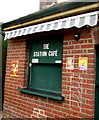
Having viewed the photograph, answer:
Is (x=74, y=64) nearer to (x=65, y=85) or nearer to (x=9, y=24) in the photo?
(x=65, y=85)

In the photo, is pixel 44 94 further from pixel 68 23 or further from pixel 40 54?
pixel 68 23


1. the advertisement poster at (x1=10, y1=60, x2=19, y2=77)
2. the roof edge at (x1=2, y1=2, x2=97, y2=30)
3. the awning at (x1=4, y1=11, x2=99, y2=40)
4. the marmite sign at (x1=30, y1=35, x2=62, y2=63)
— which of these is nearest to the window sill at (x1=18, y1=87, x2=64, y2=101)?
the advertisement poster at (x1=10, y1=60, x2=19, y2=77)

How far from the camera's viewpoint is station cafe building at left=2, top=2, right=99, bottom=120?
2.91 metres

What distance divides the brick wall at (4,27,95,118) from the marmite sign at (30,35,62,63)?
23 centimetres

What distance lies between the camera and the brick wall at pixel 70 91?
9.54 feet

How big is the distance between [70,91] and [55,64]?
31.7 inches

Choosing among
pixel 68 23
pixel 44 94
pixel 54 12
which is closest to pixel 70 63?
pixel 68 23

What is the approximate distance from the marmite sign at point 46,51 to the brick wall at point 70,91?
0.23 metres

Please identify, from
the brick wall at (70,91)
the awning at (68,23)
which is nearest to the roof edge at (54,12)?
the awning at (68,23)

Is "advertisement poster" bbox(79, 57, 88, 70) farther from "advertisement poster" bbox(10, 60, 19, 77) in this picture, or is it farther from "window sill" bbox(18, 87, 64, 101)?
"advertisement poster" bbox(10, 60, 19, 77)

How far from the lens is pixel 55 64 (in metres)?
3.67

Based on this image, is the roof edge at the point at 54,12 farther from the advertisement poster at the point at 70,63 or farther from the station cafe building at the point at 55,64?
the advertisement poster at the point at 70,63

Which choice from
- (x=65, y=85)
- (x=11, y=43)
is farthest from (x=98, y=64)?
(x=11, y=43)

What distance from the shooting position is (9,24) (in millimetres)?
4461
